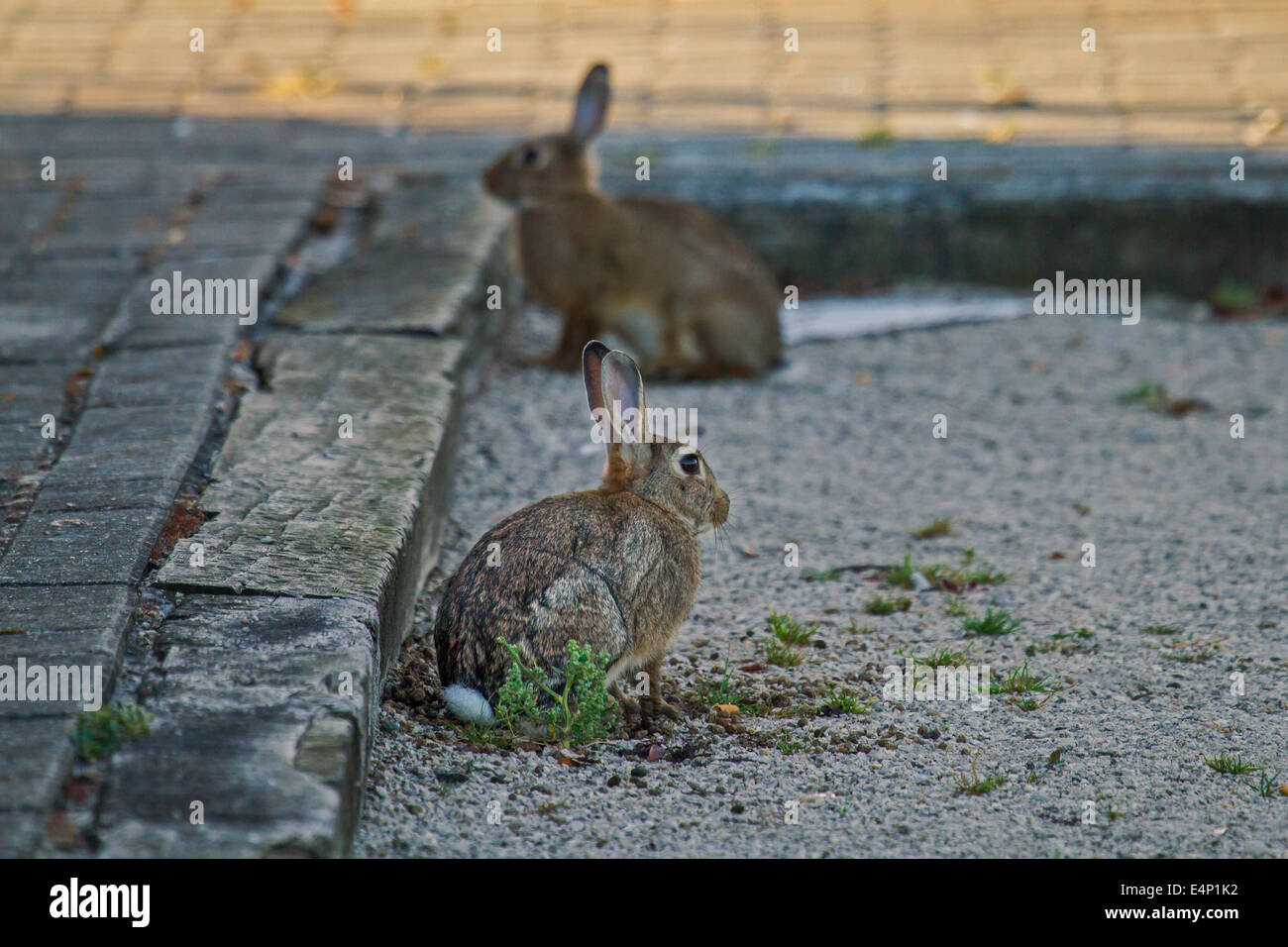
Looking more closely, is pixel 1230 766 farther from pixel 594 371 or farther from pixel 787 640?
pixel 594 371

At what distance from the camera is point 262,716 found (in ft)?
10.3

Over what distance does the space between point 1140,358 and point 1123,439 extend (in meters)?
1.05

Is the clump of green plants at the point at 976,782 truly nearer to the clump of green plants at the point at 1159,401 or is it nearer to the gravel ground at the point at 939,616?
the gravel ground at the point at 939,616

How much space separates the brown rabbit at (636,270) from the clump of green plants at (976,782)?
3700mm

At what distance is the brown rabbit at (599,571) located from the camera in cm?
371

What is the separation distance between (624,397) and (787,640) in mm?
875

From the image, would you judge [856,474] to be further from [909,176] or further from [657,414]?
[909,176]

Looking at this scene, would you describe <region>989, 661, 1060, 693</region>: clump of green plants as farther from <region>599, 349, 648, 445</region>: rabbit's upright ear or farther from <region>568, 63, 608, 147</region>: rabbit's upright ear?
<region>568, 63, 608, 147</region>: rabbit's upright ear

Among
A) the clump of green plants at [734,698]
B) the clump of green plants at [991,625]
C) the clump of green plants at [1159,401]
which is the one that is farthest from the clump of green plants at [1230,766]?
the clump of green plants at [1159,401]

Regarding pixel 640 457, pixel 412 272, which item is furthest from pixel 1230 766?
pixel 412 272

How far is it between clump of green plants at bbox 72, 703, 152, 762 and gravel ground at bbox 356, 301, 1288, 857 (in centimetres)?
53

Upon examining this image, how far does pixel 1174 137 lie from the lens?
8.17 m

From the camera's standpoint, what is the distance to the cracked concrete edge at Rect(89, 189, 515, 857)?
280 cm
